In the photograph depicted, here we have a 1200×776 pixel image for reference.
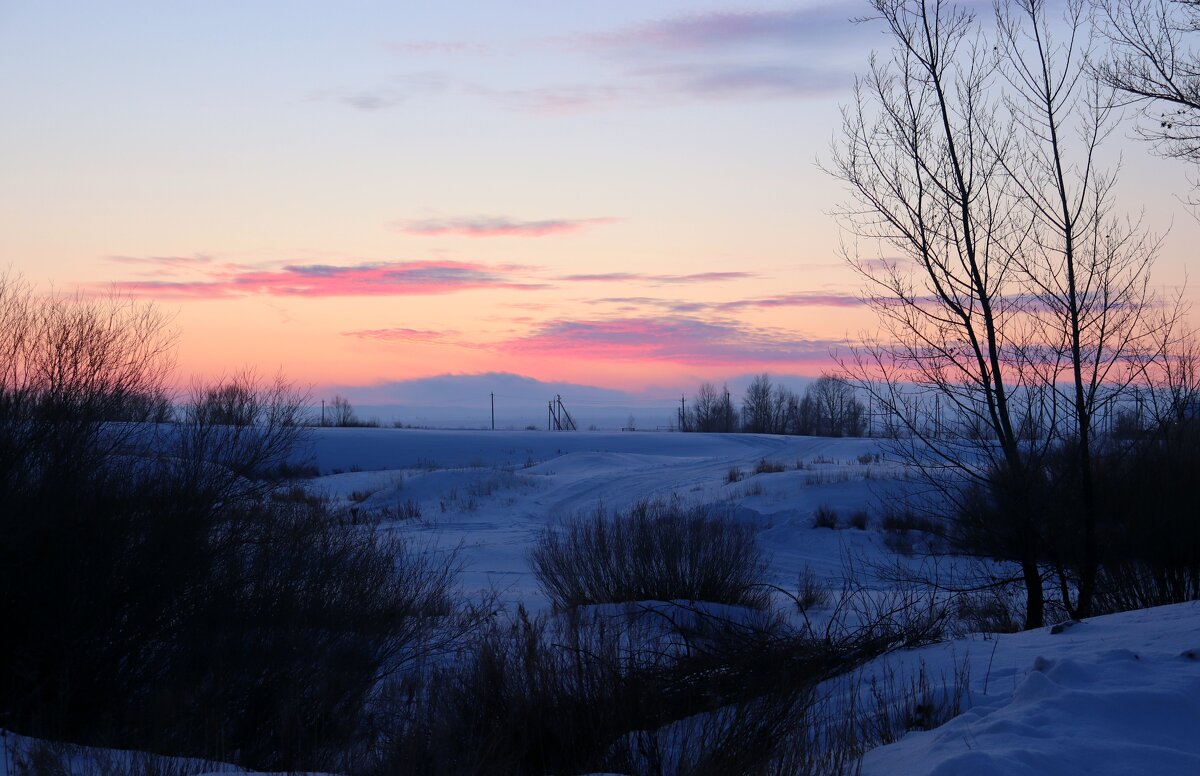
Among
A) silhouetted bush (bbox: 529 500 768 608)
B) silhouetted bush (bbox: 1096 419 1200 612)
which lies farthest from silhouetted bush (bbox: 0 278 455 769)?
silhouetted bush (bbox: 1096 419 1200 612)

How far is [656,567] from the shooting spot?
1326 cm

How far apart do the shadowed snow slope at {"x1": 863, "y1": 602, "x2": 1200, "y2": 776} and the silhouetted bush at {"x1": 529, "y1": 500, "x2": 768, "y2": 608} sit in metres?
6.25

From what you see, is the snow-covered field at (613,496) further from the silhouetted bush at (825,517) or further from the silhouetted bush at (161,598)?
the silhouetted bush at (161,598)

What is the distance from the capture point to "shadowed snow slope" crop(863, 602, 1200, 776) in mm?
4441

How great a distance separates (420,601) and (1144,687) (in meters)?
8.28

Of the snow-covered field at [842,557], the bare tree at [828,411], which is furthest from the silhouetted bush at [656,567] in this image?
the bare tree at [828,411]

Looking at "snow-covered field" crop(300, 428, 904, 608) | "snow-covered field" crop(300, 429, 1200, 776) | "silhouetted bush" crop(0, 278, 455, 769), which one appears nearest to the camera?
"snow-covered field" crop(300, 429, 1200, 776)

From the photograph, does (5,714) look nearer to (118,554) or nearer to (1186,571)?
(118,554)

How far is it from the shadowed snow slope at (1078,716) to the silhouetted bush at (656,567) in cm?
625

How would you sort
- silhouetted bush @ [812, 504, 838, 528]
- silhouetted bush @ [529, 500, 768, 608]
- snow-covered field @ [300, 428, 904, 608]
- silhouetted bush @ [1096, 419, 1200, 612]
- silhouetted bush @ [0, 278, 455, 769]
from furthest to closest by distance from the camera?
1. silhouetted bush @ [812, 504, 838, 528]
2. snow-covered field @ [300, 428, 904, 608]
3. silhouetted bush @ [529, 500, 768, 608]
4. silhouetted bush @ [1096, 419, 1200, 612]
5. silhouetted bush @ [0, 278, 455, 769]

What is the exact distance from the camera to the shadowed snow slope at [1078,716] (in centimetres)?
444

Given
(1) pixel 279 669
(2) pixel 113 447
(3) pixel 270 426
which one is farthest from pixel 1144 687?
(3) pixel 270 426

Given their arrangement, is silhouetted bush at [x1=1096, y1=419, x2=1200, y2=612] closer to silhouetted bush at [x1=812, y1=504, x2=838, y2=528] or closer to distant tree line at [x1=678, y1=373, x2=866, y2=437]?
silhouetted bush at [x1=812, y1=504, x2=838, y2=528]

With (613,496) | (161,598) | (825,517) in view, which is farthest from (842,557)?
(161,598)
